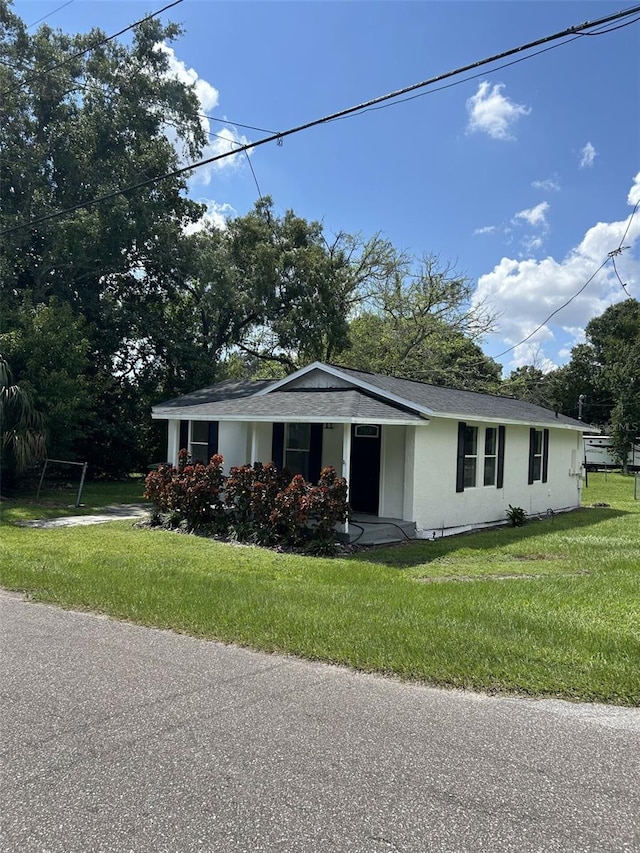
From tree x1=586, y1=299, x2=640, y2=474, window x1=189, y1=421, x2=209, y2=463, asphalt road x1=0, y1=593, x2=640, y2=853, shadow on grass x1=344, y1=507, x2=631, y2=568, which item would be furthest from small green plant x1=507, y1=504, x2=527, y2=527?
tree x1=586, y1=299, x2=640, y2=474

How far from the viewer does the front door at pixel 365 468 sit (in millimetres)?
12805

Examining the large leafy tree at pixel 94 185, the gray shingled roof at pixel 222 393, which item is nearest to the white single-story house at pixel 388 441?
the gray shingled roof at pixel 222 393

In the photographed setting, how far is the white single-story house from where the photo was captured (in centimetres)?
1144

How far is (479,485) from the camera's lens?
13406 millimetres

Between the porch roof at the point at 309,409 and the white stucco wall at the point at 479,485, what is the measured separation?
3.28ft

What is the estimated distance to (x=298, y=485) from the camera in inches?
390

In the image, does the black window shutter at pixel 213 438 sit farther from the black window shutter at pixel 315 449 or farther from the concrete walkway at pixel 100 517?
the black window shutter at pixel 315 449

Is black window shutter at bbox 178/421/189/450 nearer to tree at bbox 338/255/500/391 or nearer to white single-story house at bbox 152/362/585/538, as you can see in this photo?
white single-story house at bbox 152/362/585/538

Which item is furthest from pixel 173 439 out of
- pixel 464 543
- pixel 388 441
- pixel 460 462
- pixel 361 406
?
A: pixel 464 543

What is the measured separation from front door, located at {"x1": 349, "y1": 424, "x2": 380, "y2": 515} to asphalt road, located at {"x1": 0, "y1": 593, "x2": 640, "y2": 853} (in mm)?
8266

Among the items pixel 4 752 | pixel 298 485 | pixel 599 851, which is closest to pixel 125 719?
pixel 4 752

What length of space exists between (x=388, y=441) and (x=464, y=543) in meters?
2.78

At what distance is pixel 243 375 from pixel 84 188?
12.6 meters

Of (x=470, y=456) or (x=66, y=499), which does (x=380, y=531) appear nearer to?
(x=470, y=456)
